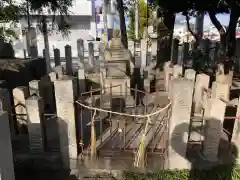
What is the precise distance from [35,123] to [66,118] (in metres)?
0.56

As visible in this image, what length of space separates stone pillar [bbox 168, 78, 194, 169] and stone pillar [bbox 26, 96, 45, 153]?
2237 mm

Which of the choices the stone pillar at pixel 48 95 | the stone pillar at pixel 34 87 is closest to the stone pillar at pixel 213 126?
the stone pillar at pixel 34 87

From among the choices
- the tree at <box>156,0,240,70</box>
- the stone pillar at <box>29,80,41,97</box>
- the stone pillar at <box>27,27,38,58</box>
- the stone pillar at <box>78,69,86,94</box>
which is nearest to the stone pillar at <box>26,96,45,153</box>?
the stone pillar at <box>29,80,41,97</box>

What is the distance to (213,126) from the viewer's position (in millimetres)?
4273

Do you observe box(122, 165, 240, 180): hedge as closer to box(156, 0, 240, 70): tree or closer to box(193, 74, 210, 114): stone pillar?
box(193, 74, 210, 114): stone pillar

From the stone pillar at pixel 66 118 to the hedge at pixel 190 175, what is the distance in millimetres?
1054

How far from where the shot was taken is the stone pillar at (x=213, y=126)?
418 centimetres

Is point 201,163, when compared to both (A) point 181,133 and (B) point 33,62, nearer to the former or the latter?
(A) point 181,133

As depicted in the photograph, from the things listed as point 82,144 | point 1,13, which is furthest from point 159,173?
point 1,13

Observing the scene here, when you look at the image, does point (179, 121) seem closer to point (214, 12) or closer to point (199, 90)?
point (199, 90)

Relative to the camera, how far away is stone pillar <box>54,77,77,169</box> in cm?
423

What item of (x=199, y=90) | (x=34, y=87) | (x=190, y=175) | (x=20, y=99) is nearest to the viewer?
(x=190, y=175)

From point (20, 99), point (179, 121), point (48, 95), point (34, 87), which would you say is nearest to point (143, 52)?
point (48, 95)

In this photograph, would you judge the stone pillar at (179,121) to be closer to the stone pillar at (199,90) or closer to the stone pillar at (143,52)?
the stone pillar at (199,90)
